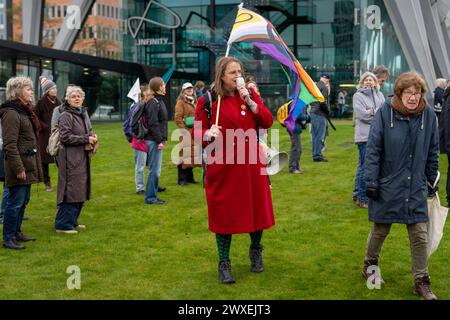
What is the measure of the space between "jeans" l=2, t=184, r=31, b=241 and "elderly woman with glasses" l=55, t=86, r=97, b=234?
2.05 feet

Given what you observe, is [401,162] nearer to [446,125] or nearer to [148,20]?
[446,125]

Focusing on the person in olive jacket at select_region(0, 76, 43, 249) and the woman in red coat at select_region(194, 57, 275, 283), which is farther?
the person in olive jacket at select_region(0, 76, 43, 249)

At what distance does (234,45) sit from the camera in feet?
122

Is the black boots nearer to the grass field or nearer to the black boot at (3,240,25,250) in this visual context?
the grass field

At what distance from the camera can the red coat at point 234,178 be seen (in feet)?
19.6

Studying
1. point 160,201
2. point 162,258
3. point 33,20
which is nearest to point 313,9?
point 33,20

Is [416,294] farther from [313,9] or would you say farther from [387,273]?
[313,9]

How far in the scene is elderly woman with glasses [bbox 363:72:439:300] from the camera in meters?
5.61

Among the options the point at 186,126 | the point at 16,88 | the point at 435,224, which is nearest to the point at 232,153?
the point at 435,224

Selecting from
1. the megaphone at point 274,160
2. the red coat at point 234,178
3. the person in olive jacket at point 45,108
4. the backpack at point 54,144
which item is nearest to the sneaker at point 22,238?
the backpack at point 54,144

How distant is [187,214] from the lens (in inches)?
387

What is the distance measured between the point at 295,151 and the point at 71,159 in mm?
6629

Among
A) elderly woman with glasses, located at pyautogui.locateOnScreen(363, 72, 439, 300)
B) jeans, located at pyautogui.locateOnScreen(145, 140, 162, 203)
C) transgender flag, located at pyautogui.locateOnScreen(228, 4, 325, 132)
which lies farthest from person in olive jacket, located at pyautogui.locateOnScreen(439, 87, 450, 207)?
jeans, located at pyautogui.locateOnScreen(145, 140, 162, 203)

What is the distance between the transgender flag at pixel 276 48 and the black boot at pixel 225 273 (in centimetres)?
→ 204
